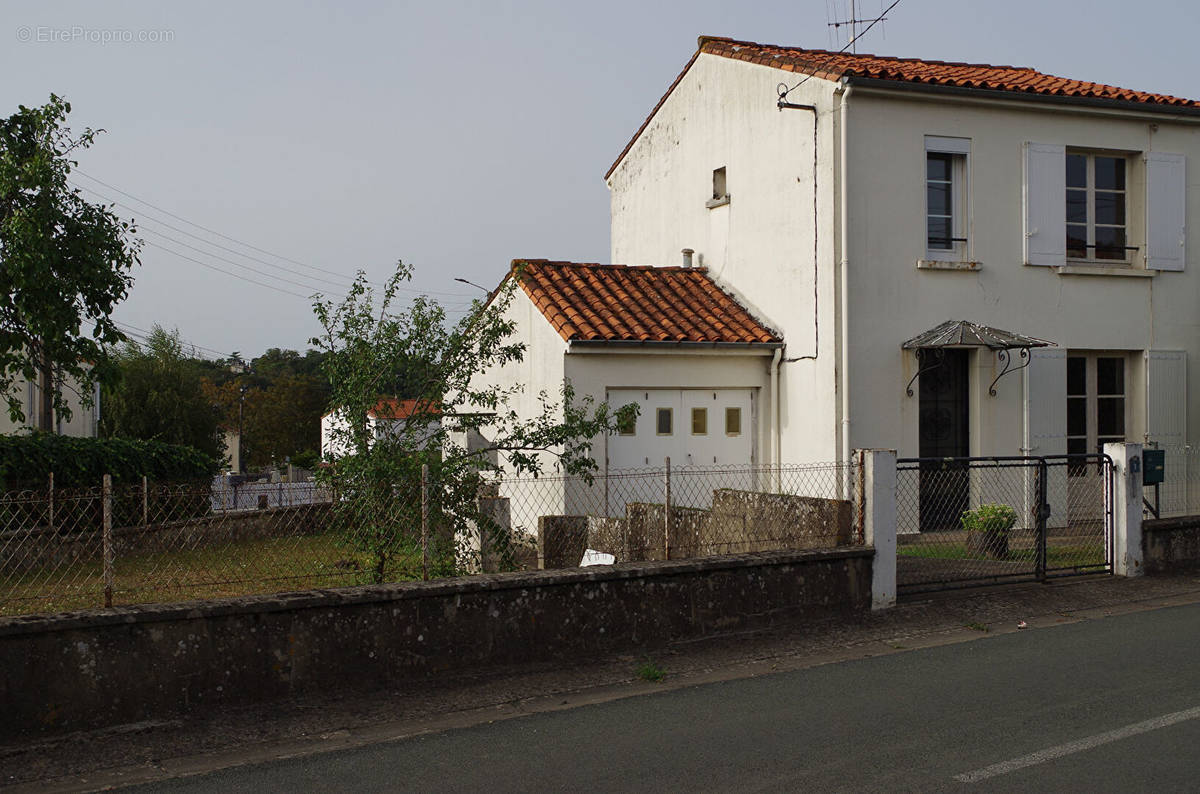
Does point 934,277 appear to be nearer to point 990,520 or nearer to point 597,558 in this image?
point 990,520

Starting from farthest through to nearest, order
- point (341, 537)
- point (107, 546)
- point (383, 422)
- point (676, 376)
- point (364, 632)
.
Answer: point (676, 376), point (383, 422), point (341, 537), point (364, 632), point (107, 546)

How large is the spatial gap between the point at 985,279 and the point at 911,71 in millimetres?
3319

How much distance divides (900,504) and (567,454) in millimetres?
5520

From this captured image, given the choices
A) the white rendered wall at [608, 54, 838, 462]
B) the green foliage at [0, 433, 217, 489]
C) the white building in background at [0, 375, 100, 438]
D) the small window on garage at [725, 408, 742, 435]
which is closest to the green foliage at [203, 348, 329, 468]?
the white building in background at [0, 375, 100, 438]

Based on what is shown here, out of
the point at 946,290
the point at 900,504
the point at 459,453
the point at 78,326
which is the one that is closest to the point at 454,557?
the point at 459,453

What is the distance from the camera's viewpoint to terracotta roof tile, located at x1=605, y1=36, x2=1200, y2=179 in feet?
46.6

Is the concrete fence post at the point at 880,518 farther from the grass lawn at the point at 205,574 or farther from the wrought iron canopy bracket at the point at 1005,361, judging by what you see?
the wrought iron canopy bracket at the point at 1005,361

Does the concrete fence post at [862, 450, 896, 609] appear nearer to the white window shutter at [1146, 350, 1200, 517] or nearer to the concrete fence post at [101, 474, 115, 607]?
the concrete fence post at [101, 474, 115, 607]

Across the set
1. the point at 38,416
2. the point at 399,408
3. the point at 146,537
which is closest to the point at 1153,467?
the point at 399,408

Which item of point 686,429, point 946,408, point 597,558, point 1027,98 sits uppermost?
point 1027,98

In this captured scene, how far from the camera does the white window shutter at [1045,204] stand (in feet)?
48.3

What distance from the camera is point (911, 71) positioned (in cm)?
1555

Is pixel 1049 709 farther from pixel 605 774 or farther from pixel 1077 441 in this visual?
pixel 1077 441

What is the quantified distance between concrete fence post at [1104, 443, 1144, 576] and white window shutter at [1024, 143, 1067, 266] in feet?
14.1
